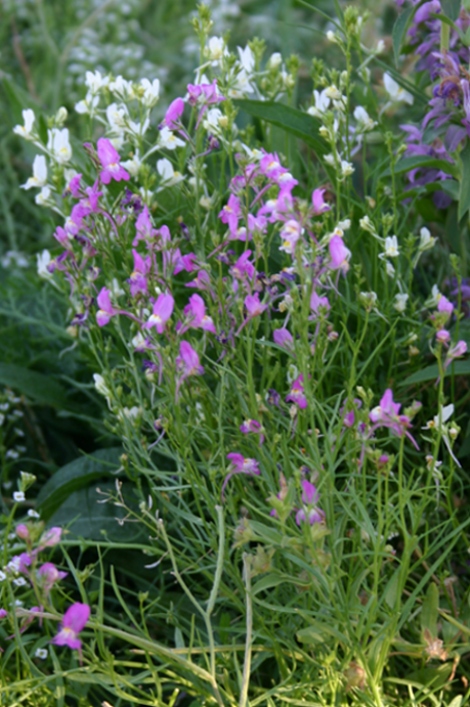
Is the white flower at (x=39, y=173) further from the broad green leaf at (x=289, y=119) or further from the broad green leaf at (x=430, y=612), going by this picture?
the broad green leaf at (x=430, y=612)

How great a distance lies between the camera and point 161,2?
10.4 feet

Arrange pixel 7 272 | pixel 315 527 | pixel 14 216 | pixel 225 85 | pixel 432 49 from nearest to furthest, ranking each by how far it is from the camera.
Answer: pixel 315 527 < pixel 225 85 < pixel 432 49 < pixel 7 272 < pixel 14 216

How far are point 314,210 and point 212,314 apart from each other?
0.53 feet

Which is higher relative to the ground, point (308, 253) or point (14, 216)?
point (308, 253)

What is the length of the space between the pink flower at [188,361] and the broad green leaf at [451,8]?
589 mm

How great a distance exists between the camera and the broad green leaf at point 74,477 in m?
1.25

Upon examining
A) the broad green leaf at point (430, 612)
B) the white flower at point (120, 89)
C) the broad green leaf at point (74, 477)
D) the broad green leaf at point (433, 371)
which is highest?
the white flower at point (120, 89)

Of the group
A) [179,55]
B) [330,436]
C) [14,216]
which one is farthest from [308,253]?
[179,55]

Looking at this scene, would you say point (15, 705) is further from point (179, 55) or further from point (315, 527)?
point (179, 55)

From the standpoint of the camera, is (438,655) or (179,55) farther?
(179,55)

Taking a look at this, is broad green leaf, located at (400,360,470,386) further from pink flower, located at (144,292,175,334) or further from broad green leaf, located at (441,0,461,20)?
broad green leaf, located at (441,0,461,20)

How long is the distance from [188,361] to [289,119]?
1.44 feet

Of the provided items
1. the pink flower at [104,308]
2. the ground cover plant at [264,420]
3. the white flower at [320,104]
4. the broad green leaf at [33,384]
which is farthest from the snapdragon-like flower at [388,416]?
the broad green leaf at [33,384]

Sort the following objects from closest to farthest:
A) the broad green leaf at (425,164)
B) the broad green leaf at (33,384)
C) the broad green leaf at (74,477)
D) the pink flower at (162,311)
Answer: the pink flower at (162,311)
the broad green leaf at (425,164)
the broad green leaf at (74,477)
the broad green leaf at (33,384)
